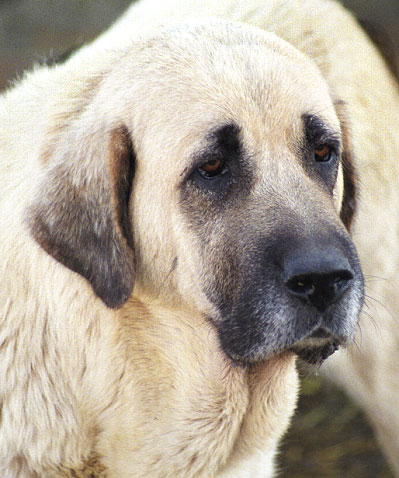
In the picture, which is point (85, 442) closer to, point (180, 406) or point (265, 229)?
point (180, 406)

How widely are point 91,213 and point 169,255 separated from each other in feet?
1.06

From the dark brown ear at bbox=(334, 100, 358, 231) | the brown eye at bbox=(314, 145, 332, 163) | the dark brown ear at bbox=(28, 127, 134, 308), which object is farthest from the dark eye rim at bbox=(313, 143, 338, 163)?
the dark brown ear at bbox=(28, 127, 134, 308)

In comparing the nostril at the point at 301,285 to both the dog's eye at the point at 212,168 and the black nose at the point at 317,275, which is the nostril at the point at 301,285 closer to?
the black nose at the point at 317,275

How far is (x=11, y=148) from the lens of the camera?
2932 mm

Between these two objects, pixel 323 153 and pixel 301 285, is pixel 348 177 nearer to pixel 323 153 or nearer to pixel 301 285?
pixel 323 153

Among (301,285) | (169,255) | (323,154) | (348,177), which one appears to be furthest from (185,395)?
(348,177)

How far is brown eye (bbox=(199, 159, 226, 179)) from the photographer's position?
8.68 feet

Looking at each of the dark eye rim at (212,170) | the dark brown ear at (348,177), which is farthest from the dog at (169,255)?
the dark brown ear at (348,177)

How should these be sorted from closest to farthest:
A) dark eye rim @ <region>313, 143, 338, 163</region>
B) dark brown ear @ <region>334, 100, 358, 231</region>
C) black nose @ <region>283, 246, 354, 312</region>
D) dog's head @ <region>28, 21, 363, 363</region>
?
black nose @ <region>283, 246, 354, 312</region>
dog's head @ <region>28, 21, 363, 363</region>
dark eye rim @ <region>313, 143, 338, 163</region>
dark brown ear @ <region>334, 100, 358, 231</region>

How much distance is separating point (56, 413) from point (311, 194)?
1.25 metres

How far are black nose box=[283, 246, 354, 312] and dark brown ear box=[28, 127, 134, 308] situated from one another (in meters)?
0.61

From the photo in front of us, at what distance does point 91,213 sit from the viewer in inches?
105

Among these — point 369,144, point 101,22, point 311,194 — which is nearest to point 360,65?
point 369,144

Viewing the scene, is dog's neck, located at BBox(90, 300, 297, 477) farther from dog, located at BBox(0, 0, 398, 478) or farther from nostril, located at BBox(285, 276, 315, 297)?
nostril, located at BBox(285, 276, 315, 297)
